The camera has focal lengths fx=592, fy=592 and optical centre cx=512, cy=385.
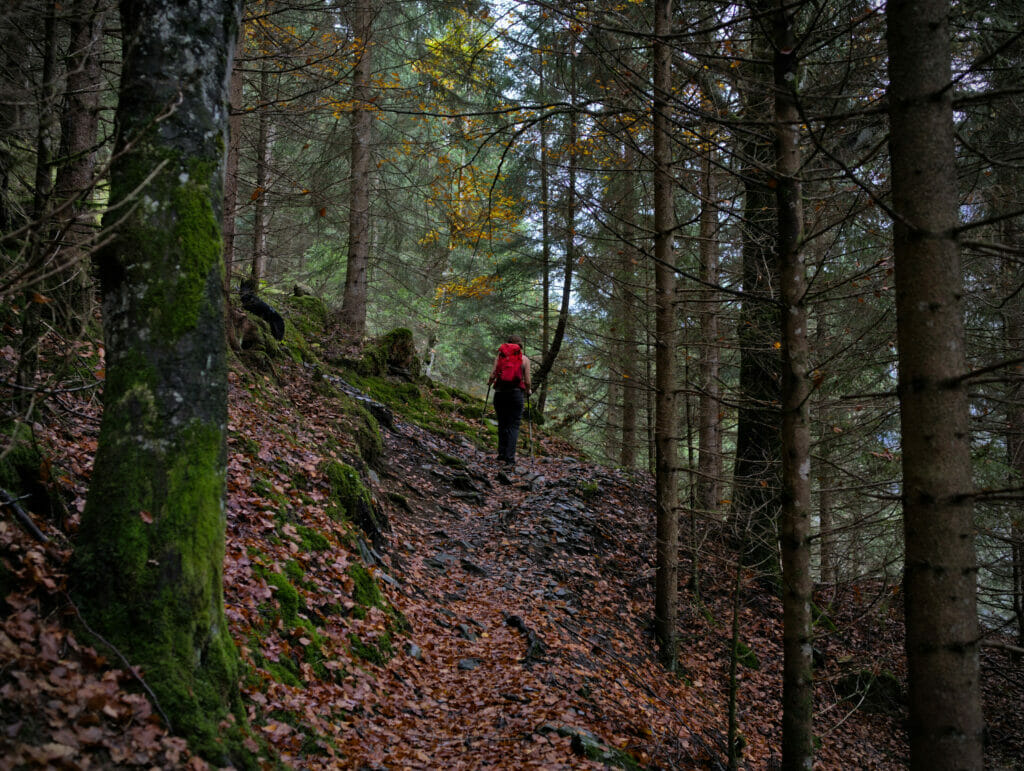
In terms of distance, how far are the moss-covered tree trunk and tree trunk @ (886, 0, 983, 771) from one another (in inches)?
133

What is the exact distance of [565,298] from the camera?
17.5 metres

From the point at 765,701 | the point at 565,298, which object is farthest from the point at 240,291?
the point at 765,701

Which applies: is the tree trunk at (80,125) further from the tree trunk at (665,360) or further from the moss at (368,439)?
the tree trunk at (665,360)

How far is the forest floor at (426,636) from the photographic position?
107 inches

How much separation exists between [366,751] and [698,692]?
472 centimetres

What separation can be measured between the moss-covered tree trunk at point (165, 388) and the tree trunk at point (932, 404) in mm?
3384

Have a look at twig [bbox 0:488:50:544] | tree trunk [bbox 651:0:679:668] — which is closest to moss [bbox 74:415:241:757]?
twig [bbox 0:488:50:544]

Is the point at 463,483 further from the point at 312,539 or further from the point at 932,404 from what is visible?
the point at 932,404

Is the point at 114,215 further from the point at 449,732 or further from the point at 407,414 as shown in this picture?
the point at 407,414

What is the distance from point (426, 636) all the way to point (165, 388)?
427 centimetres

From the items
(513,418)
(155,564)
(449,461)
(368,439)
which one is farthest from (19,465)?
(513,418)

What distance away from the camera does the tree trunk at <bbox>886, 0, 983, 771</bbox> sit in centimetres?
268

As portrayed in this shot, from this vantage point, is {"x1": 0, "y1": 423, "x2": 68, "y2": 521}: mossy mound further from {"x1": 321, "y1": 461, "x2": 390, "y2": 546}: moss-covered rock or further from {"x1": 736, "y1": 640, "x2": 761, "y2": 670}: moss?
{"x1": 736, "y1": 640, "x2": 761, "y2": 670}: moss

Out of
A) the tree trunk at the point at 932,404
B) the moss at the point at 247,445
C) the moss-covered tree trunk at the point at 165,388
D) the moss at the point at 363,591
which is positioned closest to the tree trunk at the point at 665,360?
the moss at the point at 363,591
